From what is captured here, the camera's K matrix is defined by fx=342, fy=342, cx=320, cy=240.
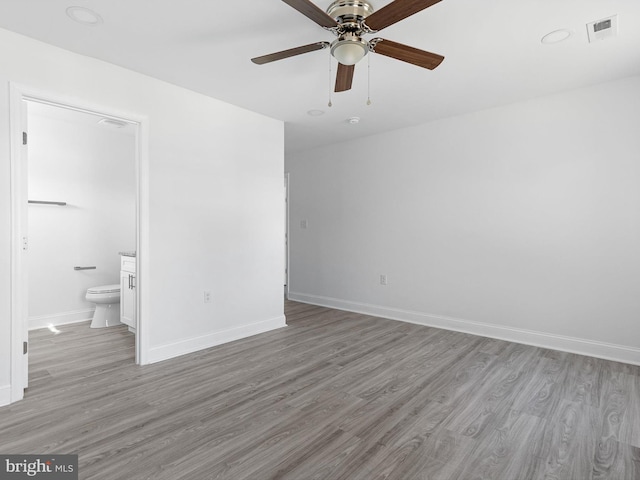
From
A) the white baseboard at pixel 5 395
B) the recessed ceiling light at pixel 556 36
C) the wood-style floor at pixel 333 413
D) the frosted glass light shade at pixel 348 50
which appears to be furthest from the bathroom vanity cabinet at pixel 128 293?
the recessed ceiling light at pixel 556 36

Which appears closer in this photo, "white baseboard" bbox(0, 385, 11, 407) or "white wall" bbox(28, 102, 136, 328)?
"white baseboard" bbox(0, 385, 11, 407)

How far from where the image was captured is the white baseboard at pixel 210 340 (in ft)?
10.2

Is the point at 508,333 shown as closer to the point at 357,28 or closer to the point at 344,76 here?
the point at 344,76

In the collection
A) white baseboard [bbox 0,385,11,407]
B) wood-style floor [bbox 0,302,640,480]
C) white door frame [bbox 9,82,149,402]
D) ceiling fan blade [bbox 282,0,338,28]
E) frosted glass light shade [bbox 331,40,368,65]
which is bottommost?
wood-style floor [bbox 0,302,640,480]

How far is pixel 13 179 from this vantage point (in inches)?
92.3

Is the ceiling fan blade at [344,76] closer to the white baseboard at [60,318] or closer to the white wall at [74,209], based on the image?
the white wall at [74,209]

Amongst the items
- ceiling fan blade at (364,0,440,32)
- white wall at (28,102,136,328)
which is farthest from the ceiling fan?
white wall at (28,102,136,328)

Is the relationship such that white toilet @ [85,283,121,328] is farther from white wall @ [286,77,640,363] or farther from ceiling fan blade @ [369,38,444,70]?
ceiling fan blade @ [369,38,444,70]

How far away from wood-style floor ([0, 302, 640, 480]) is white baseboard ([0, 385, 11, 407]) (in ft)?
0.30

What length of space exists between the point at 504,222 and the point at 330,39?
2637 millimetres

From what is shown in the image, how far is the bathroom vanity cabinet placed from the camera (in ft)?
12.7

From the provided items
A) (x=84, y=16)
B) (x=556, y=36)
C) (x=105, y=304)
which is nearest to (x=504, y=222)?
(x=556, y=36)

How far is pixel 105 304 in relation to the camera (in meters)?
4.17

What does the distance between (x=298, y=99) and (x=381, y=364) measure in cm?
270
